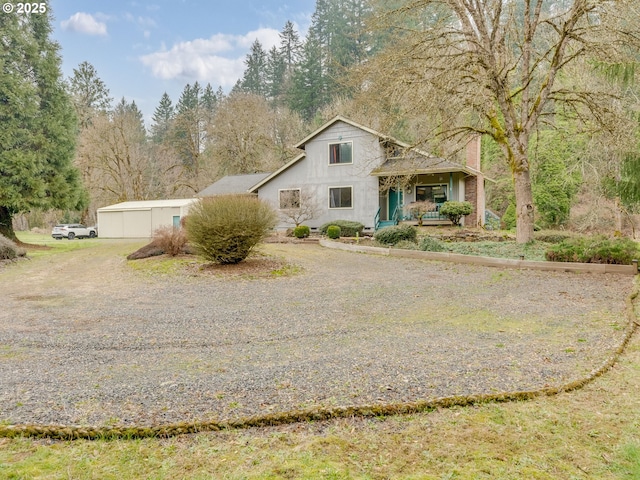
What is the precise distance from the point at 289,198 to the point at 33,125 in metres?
12.6

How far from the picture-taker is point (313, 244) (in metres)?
18.2

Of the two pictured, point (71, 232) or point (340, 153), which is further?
point (71, 232)

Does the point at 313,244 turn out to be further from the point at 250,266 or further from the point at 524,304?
the point at 524,304

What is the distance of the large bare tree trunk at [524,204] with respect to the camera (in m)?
13.2

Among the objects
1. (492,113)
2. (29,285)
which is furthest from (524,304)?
(29,285)

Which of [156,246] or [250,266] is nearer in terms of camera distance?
[250,266]

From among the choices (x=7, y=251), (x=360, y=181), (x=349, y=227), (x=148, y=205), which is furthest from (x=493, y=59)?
(x=148, y=205)

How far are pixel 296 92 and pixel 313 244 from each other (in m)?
25.6

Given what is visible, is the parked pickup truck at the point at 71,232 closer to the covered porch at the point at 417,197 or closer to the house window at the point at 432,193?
the covered porch at the point at 417,197

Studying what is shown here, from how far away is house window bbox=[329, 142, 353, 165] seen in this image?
21016mm

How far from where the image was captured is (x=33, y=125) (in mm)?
18766

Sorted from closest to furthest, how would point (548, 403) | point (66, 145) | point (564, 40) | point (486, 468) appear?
point (486, 468)
point (548, 403)
point (564, 40)
point (66, 145)

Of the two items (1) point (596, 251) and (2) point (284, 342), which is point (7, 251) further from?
(1) point (596, 251)

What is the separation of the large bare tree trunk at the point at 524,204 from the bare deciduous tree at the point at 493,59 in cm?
3
